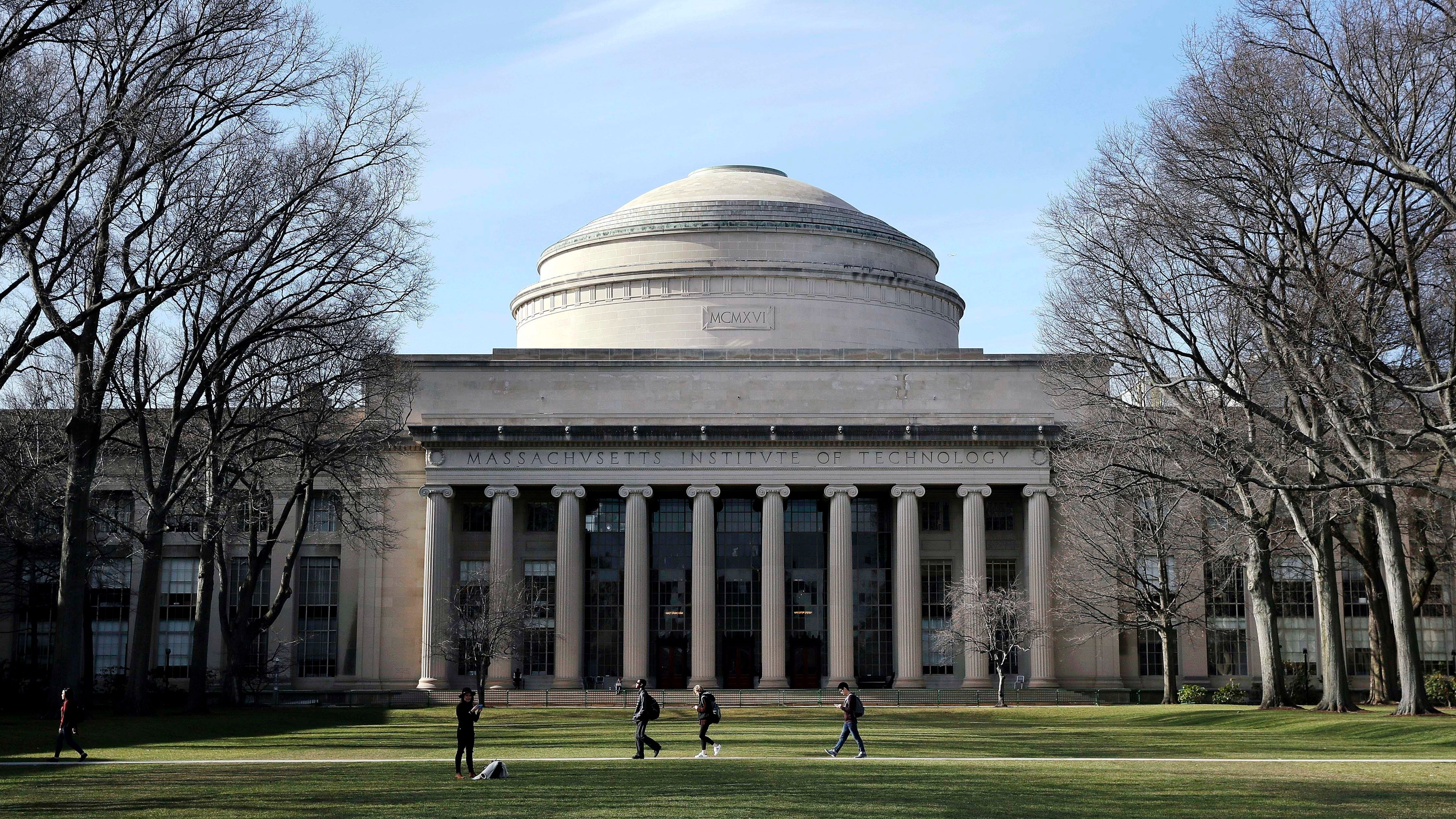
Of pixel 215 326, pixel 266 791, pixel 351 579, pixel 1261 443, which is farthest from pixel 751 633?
pixel 266 791

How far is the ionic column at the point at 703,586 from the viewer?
212 feet

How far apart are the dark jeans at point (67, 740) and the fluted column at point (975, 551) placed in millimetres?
39907

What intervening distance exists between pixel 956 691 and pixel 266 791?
42822 millimetres

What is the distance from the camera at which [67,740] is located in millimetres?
30469

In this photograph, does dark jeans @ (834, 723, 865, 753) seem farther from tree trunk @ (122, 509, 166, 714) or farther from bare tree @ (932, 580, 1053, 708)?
bare tree @ (932, 580, 1053, 708)

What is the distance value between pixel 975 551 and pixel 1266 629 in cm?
1847

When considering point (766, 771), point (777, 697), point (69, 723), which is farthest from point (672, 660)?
point (766, 771)

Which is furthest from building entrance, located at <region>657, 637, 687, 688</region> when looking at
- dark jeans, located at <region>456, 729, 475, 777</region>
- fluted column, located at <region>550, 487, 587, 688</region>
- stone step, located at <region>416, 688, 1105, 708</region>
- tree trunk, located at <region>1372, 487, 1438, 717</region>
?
dark jeans, located at <region>456, 729, 475, 777</region>

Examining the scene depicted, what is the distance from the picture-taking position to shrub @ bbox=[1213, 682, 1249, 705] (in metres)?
58.1

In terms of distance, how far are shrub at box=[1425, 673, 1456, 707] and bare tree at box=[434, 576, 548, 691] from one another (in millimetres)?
33824

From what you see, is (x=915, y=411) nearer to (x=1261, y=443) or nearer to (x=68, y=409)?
(x=1261, y=443)

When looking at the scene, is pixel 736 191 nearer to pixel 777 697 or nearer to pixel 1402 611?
pixel 777 697

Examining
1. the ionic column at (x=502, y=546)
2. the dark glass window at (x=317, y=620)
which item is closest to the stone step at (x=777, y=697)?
the ionic column at (x=502, y=546)

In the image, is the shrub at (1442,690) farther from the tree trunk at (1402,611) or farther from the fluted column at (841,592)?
the fluted column at (841,592)
